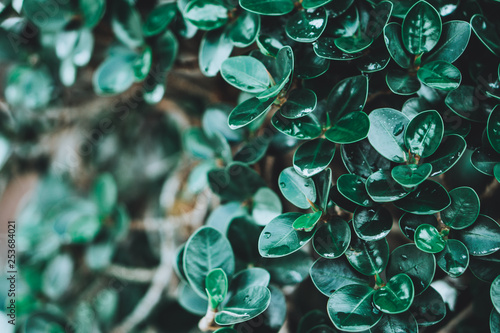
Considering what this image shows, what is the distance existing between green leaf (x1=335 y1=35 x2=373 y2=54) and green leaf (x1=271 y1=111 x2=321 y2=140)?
0.12m

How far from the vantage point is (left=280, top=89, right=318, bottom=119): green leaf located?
64 cm

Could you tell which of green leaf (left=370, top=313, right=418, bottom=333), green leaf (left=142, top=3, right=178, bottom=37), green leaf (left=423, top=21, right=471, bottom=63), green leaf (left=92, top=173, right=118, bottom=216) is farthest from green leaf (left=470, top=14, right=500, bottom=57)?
green leaf (left=92, top=173, right=118, bottom=216)

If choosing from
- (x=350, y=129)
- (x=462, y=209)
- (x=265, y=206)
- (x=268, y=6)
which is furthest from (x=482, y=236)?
(x=268, y=6)

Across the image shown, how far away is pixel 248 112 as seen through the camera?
647 mm

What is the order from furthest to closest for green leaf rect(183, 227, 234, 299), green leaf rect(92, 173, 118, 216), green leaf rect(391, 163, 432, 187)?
1. green leaf rect(92, 173, 118, 216)
2. green leaf rect(183, 227, 234, 299)
3. green leaf rect(391, 163, 432, 187)

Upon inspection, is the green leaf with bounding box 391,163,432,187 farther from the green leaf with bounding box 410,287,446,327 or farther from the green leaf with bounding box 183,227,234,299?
the green leaf with bounding box 183,227,234,299

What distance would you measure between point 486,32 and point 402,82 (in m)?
0.15

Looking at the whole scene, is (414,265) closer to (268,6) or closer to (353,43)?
(353,43)

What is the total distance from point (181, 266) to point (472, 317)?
1.79 feet

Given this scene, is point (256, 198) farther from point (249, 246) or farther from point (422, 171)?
point (422, 171)

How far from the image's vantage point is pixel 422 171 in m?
0.60

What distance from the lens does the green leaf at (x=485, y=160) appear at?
2.05 ft

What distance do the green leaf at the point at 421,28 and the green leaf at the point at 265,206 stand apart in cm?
35

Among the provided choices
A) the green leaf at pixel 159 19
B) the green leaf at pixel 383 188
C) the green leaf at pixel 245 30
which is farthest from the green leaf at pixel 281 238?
the green leaf at pixel 159 19
